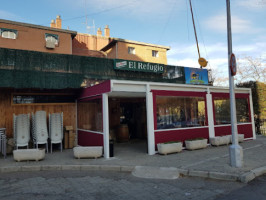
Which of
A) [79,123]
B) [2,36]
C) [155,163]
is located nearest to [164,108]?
[155,163]

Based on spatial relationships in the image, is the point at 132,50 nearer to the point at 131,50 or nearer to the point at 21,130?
the point at 131,50

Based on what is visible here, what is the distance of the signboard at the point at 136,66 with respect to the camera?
13.1 metres

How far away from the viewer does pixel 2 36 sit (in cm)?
1552

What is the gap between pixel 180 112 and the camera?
33.6 feet

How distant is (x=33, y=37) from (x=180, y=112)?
13.1 metres

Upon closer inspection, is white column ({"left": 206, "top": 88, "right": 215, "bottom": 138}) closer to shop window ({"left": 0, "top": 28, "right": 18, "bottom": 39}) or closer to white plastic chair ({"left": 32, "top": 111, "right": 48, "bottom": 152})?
white plastic chair ({"left": 32, "top": 111, "right": 48, "bottom": 152})

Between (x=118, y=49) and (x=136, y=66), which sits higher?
(x=118, y=49)

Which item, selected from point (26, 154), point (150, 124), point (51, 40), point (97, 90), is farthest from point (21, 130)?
point (51, 40)

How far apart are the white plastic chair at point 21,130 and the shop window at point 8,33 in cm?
897

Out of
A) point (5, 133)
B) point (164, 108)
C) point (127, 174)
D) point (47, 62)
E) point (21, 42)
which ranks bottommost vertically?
point (127, 174)

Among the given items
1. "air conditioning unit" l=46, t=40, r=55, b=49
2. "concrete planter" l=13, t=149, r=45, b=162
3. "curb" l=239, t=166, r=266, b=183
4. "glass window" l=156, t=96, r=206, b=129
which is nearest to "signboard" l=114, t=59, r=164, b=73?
"glass window" l=156, t=96, r=206, b=129

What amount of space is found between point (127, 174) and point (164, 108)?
404cm

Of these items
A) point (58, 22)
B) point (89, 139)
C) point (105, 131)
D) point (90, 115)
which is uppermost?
point (58, 22)

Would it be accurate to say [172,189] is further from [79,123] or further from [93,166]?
[79,123]
